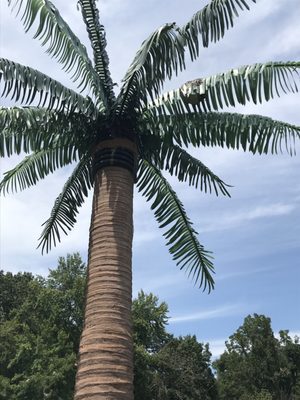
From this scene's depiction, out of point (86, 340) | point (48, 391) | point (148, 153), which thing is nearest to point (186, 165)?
point (148, 153)

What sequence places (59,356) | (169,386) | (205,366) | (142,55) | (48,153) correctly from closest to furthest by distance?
(142,55) → (48,153) → (59,356) → (169,386) → (205,366)

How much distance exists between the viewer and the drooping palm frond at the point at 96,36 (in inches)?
324

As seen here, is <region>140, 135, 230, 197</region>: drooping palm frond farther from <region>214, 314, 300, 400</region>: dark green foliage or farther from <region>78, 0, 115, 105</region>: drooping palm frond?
<region>214, 314, 300, 400</region>: dark green foliage

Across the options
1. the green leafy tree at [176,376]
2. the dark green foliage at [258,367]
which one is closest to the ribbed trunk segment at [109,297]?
the green leafy tree at [176,376]

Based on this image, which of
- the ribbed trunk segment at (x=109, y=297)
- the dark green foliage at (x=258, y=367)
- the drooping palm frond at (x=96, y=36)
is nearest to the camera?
the ribbed trunk segment at (x=109, y=297)

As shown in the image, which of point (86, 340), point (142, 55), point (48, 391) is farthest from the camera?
point (48, 391)

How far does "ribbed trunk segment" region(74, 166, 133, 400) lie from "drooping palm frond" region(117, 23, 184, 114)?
1146mm

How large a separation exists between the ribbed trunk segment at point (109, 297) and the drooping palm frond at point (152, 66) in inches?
45.1

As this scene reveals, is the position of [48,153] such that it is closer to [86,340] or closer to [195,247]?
Result: [195,247]

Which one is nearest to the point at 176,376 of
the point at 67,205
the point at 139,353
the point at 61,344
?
the point at 139,353

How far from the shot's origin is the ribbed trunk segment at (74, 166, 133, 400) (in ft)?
17.5

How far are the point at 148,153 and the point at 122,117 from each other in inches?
41.2

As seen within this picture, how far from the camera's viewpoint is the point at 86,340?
18.6 feet

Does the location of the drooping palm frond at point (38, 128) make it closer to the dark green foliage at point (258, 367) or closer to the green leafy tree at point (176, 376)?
the green leafy tree at point (176, 376)
